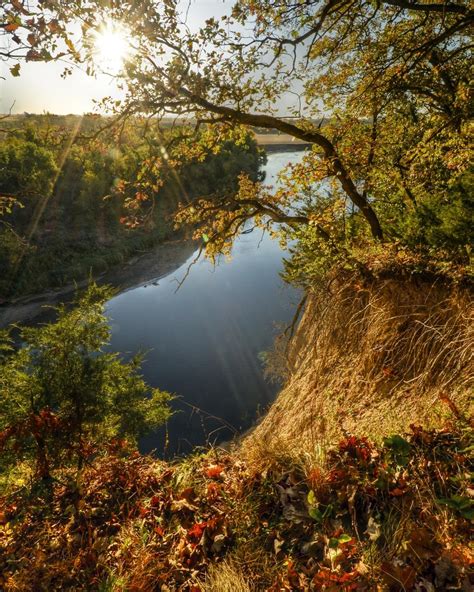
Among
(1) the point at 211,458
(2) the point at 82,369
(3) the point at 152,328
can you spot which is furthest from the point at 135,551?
(3) the point at 152,328

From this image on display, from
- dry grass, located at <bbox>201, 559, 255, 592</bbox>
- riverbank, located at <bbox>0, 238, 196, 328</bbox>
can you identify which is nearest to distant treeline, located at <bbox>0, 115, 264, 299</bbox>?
riverbank, located at <bbox>0, 238, 196, 328</bbox>

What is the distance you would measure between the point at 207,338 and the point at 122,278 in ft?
30.3

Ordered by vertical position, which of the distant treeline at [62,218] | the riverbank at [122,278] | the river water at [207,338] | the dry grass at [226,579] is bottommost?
the river water at [207,338]

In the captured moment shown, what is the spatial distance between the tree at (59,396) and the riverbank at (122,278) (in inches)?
470

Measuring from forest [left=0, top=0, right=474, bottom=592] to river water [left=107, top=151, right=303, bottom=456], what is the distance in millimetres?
4369

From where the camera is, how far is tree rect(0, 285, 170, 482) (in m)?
4.91

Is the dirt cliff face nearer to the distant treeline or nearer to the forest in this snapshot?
the forest

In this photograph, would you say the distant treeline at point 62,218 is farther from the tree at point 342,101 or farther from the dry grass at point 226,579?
the dry grass at point 226,579

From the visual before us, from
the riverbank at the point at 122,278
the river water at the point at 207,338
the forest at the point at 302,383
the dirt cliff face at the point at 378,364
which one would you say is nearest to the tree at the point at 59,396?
the forest at the point at 302,383

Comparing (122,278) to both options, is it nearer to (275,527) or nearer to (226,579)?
(275,527)

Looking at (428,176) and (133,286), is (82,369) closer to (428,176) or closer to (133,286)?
(428,176)

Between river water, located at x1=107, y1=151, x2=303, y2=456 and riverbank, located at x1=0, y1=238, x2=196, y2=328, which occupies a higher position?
riverbank, located at x1=0, y1=238, x2=196, y2=328

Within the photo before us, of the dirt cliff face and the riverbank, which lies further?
the riverbank

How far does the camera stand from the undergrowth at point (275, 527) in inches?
96.1
